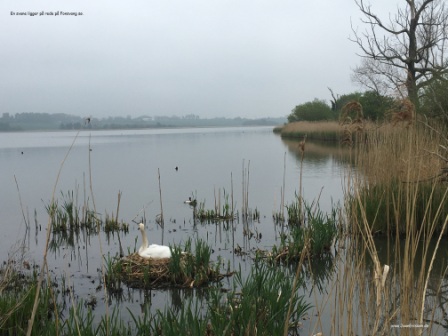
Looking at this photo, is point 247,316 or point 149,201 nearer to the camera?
point 247,316

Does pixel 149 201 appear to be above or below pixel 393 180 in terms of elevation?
below

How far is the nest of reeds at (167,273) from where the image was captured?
5777mm

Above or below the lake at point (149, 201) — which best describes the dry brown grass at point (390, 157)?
above

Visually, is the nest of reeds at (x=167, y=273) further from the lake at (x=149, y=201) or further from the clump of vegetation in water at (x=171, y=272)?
the lake at (x=149, y=201)

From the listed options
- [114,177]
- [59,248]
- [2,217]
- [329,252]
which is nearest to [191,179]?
[114,177]

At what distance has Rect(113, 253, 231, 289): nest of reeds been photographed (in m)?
5.78

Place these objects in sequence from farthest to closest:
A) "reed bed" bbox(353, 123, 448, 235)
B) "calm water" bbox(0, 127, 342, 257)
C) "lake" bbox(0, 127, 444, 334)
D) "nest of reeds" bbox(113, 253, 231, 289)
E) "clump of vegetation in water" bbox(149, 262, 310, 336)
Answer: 1. "calm water" bbox(0, 127, 342, 257)
2. "reed bed" bbox(353, 123, 448, 235)
3. "lake" bbox(0, 127, 444, 334)
4. "nest of reeds" bbox(113, 253, 231, 289)
5. "clump of vegetation in water" bbox(149, 262, 310, 336)

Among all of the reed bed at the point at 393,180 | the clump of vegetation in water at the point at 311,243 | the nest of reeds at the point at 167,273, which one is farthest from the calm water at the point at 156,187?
the nest of reeds at the point at 167,273

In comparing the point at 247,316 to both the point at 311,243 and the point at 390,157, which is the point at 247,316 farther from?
the point at 390,157

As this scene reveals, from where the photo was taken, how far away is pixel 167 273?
591 cm

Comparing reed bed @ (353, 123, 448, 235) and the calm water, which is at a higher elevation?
reed bed @ (353, 123, 448, 235)

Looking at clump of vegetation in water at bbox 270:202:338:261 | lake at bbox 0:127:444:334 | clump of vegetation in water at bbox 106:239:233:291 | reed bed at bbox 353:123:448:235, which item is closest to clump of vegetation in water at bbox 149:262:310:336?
lake at bbox 0:127:444:334

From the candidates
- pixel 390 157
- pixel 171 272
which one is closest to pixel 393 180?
pixel 390 157

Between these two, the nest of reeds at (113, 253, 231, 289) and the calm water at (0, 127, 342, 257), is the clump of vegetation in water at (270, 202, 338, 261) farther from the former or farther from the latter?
the nest of reeds at (113, 253, 231, 289)
